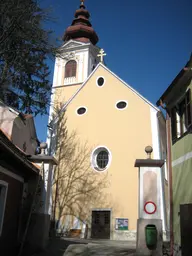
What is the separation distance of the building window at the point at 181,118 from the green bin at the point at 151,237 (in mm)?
3122

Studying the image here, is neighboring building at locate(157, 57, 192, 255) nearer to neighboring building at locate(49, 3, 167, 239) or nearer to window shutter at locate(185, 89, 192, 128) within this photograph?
window shutter at locate(185, 89, 192, 128)

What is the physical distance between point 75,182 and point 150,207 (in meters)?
9.14

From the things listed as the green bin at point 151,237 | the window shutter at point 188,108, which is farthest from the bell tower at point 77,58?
the green bin at point 151,237

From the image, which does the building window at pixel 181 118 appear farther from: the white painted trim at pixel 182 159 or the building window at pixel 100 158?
the building window at pixel 100 158

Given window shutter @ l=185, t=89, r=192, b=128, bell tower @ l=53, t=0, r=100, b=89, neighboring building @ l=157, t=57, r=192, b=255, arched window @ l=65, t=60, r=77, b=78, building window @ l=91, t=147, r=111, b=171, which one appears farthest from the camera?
arched window @ l=65, t=60, r=77, b=78

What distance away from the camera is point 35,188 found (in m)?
9.62

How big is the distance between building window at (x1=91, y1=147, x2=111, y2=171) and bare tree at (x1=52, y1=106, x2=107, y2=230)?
31cm

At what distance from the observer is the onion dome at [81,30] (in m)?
30.6

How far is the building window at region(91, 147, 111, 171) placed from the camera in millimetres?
17812

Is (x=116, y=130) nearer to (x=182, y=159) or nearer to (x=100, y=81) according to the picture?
(x=100, y=81)

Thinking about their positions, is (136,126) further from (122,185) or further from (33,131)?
(33,131)

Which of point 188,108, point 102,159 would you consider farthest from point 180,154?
point 102,159

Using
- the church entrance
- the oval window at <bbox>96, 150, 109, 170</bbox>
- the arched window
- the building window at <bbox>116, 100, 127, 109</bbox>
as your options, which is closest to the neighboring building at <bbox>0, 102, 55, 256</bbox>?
the church entrance

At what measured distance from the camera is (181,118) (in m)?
9.84
